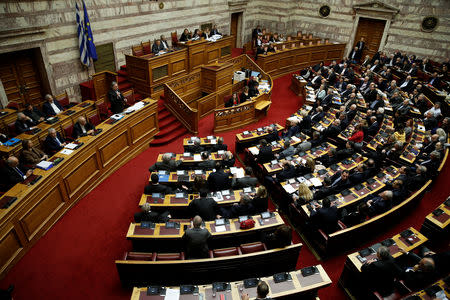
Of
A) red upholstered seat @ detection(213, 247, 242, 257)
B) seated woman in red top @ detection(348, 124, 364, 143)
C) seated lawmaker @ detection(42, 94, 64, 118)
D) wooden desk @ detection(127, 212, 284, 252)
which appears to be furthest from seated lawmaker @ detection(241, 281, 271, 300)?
seated lawmaker @ detection(42, 94, 64, 118)

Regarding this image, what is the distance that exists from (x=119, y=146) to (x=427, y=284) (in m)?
7.43

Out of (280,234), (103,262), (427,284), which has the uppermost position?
(280,234)

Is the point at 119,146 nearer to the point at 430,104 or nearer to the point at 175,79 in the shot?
the point at 175,79

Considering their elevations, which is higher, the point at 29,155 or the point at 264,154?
the point at 29,155

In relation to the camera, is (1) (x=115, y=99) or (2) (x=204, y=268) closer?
(2) (x=204, y=268)

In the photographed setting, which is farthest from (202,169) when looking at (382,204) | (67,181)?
(382,204)

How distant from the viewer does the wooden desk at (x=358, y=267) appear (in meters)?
4.72

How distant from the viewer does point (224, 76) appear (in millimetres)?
11531

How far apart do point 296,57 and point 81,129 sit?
1200 centimetres

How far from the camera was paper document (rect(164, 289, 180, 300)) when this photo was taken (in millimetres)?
4070

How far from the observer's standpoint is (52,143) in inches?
261

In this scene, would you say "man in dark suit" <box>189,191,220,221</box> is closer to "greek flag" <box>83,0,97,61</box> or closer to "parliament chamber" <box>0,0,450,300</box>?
"parliament chamber" <box>0,0,450,300</box>

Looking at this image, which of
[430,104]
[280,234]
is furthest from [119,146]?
[430,104]

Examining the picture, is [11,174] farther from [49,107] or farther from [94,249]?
[49,107]
